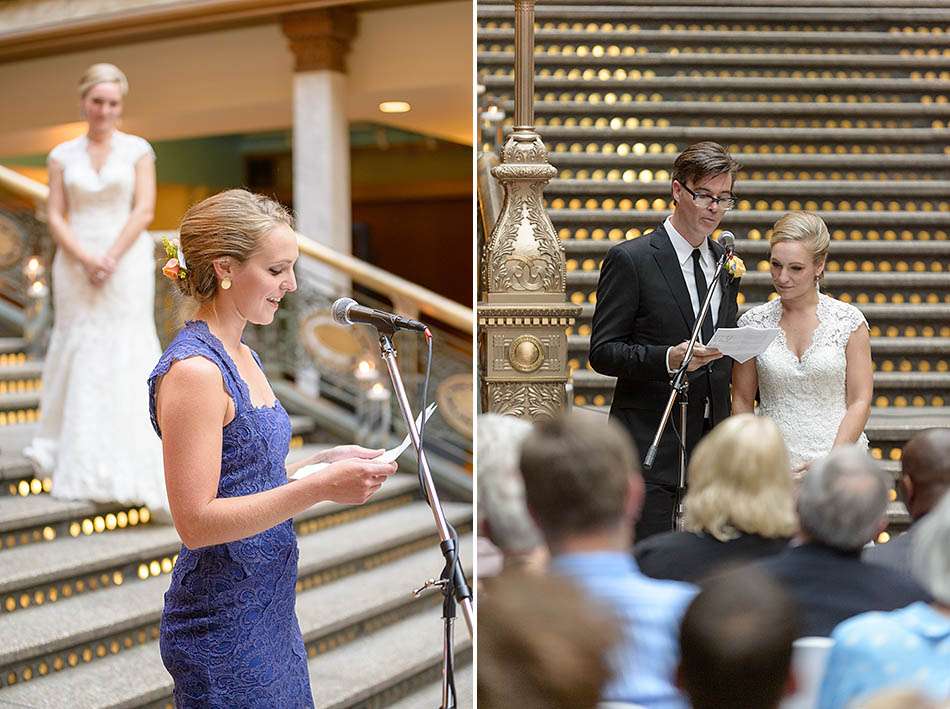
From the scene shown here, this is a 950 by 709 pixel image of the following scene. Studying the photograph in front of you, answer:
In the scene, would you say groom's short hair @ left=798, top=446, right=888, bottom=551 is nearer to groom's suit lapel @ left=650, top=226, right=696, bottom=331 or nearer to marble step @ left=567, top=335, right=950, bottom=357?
groom's suit lapel @ left=650, top=226, right=696, bottom=331

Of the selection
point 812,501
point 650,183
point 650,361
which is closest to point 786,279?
point 650,361

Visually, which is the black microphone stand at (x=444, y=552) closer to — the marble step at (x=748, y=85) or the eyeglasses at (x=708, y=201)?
the eyeglasses at (x=708, y=201)

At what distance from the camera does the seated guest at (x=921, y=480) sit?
88.5 inches

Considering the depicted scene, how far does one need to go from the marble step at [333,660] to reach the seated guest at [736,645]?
283 cm

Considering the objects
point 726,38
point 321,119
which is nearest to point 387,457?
point 726,38

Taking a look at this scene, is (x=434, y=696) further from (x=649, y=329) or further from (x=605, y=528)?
(x=605, y=528)

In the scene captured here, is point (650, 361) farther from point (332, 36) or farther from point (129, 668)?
point (332, 36)

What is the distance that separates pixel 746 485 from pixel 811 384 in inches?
61.0

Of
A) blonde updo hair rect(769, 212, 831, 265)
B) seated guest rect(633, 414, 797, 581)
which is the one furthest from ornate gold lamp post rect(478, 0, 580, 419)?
seated guest rect(633, 414, 797, 581)

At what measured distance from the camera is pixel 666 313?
3.08 metres

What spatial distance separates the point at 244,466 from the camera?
89.9 inches

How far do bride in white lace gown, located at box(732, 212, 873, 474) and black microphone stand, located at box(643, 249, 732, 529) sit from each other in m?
0.37

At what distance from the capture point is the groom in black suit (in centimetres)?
301

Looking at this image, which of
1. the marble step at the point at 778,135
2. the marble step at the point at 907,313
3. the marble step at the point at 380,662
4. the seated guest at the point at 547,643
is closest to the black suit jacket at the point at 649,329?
the seated guest at the point at 547,643
